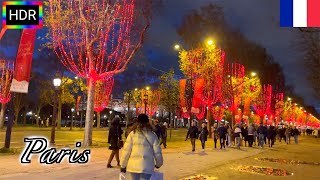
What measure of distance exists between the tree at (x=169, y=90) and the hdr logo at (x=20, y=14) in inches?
1855

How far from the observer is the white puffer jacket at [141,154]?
668 cm

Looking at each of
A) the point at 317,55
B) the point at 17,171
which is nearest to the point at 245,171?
the point at 17,171

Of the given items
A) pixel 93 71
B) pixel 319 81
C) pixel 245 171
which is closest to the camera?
pixel 245 171

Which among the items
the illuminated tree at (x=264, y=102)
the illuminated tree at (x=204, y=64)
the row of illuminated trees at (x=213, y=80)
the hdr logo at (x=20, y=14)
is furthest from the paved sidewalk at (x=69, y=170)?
the illuminated tree at (x=264, y=102)

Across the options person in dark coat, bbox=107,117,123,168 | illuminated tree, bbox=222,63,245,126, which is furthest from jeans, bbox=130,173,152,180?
illuminated tree, bbox=222,63,245,126

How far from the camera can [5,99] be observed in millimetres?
41250

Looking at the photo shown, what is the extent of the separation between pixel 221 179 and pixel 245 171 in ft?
9.52

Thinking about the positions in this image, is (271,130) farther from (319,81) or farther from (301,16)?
(301,16)

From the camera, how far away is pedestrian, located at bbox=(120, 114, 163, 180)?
6680 millimetres

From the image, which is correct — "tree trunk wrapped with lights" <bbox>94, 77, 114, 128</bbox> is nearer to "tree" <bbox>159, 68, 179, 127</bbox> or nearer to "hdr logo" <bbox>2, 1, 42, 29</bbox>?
"tree" <bbox>159, 68, 179, 127</bbox>

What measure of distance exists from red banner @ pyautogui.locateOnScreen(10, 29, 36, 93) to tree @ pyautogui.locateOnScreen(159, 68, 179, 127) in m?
45.3

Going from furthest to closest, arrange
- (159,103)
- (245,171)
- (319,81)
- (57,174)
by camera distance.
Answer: (159,103)
(319,81)
(245,171)
(57,174)

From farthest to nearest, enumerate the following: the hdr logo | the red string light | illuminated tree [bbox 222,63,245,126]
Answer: illuminated tree [bbox 222,63,245,126], the red string light, the hdr logo

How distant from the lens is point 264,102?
189 ft
